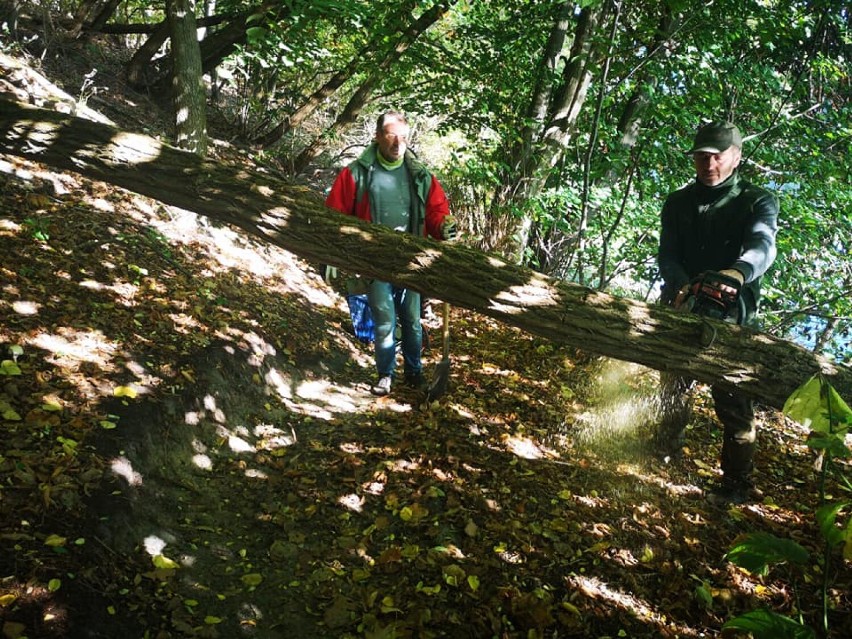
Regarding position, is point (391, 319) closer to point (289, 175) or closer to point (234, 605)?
point (234, 605)

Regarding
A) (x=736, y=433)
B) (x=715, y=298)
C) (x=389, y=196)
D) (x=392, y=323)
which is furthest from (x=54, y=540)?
(x=736, y=433)

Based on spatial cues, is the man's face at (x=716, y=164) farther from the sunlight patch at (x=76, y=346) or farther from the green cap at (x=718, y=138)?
the sunlight patch at (x=76, y=346)

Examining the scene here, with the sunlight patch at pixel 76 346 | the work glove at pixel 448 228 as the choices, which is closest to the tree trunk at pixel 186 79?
the sunlight patch at pixel 76 346

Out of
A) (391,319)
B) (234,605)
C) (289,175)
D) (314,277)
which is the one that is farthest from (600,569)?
(289,175)

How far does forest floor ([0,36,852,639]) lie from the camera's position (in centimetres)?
272

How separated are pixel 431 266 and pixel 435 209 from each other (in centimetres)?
149

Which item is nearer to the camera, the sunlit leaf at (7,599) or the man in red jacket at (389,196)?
the sunlit leaf at (7,599)

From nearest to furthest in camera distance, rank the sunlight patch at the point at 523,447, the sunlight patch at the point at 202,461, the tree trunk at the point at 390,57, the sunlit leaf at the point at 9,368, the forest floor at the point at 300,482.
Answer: the forest floor at the point at 300,482, the sunlit leaf at the point at 9,368, the sunlight patch at the point at 202,461, the sunlight patch at the point at 523,447, the tree trunk at the point at 390,57

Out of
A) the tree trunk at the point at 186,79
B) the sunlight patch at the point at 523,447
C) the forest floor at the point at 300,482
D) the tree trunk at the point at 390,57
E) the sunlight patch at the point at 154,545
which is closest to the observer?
the forest floor at the point at 300,482

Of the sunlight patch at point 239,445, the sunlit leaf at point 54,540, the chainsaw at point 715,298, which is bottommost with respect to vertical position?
the sunlight patch at point 239,445

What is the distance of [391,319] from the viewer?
16.1 feet

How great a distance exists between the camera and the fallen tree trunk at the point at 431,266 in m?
3.23

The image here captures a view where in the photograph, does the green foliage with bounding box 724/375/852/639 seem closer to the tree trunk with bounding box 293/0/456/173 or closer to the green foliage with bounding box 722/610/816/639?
the green foliage with bounding box 722/610/816/639

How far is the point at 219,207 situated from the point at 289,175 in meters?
Result: 6.49
